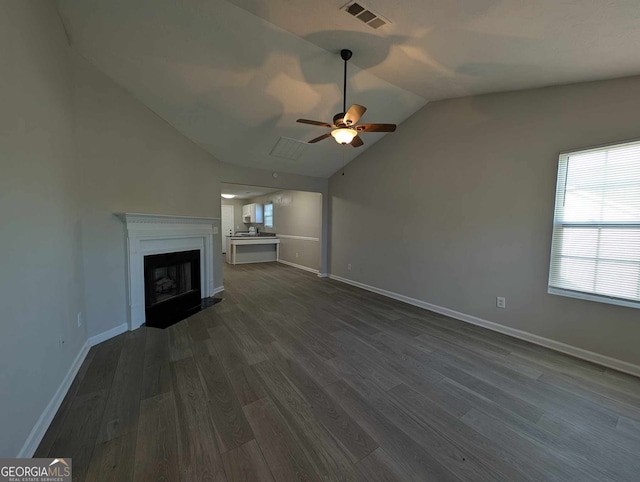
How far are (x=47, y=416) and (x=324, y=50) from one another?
3778 millimetres

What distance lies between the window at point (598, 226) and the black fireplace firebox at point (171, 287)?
4.77 metres

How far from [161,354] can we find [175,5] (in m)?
3.16

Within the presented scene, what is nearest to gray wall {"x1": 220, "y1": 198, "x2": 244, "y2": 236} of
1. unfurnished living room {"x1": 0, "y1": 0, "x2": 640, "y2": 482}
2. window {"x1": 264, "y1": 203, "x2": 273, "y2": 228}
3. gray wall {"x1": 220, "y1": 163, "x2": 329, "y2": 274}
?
window {"x1": 264, "y1": 203, "x2": 273, "y2": 228}

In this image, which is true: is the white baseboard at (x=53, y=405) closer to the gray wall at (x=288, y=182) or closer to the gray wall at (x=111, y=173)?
the gray wall at (x=111, y=173)

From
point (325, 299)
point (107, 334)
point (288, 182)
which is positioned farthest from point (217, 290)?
point (288, 182)

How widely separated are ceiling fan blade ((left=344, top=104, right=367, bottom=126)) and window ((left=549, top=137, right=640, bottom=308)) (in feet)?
7.38

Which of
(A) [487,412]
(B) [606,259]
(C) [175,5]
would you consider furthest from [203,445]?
(B) [606,259]

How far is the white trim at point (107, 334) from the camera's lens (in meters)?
2.61

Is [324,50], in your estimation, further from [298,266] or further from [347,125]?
[298,266]

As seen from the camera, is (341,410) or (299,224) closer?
(341,410)

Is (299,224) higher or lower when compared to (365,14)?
lower

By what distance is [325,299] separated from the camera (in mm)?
4297

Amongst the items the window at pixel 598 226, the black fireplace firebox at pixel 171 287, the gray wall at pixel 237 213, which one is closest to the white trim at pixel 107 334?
the black fireplace firebox at pixel 171 287

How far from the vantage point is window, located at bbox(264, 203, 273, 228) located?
863 centimetres
